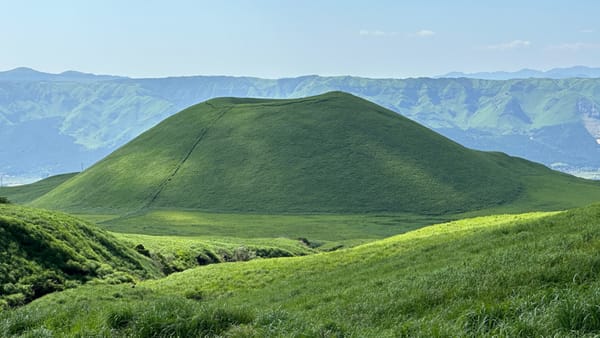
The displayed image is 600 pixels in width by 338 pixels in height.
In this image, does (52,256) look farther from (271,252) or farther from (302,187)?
(302,187)

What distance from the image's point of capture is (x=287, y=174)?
191875 mm

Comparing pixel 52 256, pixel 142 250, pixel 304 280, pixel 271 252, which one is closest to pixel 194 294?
pixel 304 280

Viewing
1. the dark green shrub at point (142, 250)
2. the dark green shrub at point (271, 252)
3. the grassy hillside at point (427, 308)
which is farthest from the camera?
the dark green shrub at point (271, 252)

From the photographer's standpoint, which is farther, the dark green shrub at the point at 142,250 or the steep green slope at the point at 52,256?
the dark green shrub at the point at 142,250

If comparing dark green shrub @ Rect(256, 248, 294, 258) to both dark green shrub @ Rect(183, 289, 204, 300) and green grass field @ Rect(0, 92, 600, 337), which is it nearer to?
green grass field @ Rect(0, 92, 600, 337)

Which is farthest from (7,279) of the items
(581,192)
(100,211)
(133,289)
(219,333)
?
(581,192)

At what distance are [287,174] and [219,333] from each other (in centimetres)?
17896

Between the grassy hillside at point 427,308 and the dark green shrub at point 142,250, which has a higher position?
the grassy hillside at point 427,308

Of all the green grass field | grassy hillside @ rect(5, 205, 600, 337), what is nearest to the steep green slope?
the green grass field

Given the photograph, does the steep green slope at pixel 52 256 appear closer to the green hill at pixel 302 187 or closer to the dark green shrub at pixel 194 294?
the dark green shrub at pixel 194 294

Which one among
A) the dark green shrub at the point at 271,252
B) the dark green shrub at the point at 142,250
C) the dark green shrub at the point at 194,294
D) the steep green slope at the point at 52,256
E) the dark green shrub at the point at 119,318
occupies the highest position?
the dark green shrub at the point at 119,318

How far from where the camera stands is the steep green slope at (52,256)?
38062 mm

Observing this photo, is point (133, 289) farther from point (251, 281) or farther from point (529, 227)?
point (529, 227)

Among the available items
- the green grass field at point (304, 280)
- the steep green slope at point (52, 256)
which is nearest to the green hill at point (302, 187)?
the green grass field at point (304, 280)
